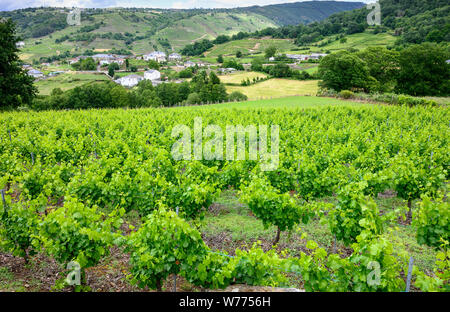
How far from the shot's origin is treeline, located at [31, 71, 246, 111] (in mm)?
53094

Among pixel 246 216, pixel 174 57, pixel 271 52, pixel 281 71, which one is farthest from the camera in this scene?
pixel 174 57

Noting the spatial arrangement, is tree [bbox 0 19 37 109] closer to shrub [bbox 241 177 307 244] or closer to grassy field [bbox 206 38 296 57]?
shrub [bbox 241 177 307 244]

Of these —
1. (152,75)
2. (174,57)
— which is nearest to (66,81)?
(152,75)

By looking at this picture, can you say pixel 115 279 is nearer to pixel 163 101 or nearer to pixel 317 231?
pixel 317 231

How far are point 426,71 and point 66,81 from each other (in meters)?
94.6

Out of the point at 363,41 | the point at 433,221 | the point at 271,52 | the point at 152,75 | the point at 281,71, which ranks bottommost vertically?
the point at 433,221

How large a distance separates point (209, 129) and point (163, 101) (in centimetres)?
4818

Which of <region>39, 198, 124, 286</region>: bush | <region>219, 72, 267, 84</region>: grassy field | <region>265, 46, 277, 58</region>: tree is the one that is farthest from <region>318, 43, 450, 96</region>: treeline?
<region>39, 198, 124, 286</region>: bush

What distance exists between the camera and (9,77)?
33.7m

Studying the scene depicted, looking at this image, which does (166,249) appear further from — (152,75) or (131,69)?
(131,69)

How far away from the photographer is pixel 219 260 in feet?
17.4

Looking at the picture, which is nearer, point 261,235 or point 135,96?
point 261,235
